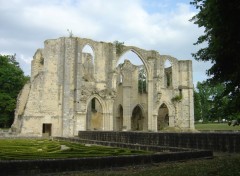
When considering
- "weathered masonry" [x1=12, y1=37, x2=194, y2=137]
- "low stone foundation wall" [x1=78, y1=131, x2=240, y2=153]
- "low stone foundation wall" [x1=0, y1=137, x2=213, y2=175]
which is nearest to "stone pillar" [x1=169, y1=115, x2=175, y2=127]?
"weathered masonry" [x1=12, y1=37, x2=194, y2=137]

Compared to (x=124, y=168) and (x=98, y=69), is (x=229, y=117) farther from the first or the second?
(x=98, y=69)

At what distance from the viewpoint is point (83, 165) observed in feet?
30.1

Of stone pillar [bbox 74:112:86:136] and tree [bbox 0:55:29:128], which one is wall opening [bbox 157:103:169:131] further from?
tree [bbox 0:55:29:128]

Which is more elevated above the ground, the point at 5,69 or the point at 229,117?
the point at 5,69

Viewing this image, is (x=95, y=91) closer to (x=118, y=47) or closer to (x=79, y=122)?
(x=79, y=122)

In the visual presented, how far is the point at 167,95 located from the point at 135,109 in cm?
475

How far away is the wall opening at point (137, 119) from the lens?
40.3 m

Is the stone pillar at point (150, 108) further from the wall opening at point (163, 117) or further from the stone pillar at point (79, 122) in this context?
the stone pillar at point (79, 122)

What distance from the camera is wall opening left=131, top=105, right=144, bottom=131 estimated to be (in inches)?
1587

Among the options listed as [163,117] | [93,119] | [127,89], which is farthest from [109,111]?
[163,117]

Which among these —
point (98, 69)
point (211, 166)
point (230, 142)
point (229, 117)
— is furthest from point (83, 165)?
point (98, 69)

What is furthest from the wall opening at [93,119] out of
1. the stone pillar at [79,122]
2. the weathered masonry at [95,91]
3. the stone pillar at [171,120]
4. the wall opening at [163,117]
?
the wall opening at [163,117]

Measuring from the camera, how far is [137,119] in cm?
4103

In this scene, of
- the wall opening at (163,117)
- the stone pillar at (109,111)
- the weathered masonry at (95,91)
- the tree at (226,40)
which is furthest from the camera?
the wall opening at (163,117)
